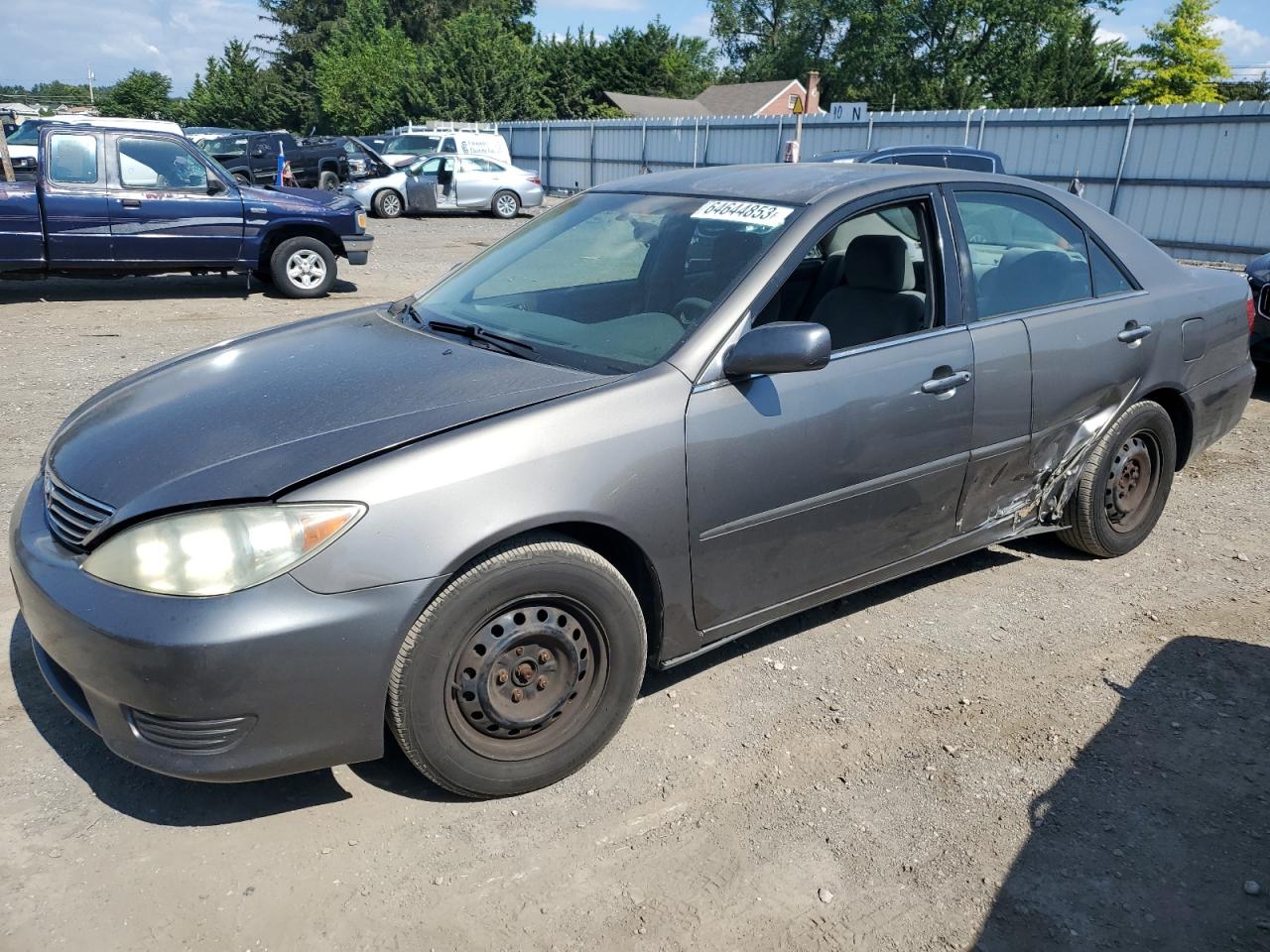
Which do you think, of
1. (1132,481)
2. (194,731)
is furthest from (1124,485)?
(194,731)

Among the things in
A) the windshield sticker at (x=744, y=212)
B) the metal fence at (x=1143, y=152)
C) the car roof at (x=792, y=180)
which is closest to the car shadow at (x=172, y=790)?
the windshield sticker at (x=744, y=212)

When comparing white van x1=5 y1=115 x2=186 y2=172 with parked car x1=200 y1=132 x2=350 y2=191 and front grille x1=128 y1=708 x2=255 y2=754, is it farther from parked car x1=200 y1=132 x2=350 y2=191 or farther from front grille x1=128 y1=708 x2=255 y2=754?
front grille x1=128 y1=708 x2=255 y2=754

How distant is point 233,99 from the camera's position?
62.6 m

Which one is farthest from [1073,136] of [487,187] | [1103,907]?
[1103,907]

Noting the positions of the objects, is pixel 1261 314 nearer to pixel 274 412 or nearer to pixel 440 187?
pixel 274 412

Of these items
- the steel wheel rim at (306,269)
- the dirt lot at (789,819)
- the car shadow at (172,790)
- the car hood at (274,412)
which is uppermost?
the car hood at (274,412)

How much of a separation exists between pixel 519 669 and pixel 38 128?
12506 mm

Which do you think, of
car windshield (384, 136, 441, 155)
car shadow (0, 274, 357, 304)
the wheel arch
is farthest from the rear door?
car windshield (384, 136, 441, 155)

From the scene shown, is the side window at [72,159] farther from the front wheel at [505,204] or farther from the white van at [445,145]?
the white van at [445,145]

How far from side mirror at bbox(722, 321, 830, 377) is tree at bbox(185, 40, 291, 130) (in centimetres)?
6707

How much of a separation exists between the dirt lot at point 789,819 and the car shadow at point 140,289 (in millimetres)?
8659

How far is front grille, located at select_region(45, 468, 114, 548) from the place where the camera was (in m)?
2.63

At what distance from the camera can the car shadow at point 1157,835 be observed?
2.47 m

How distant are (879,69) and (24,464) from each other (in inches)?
2494
